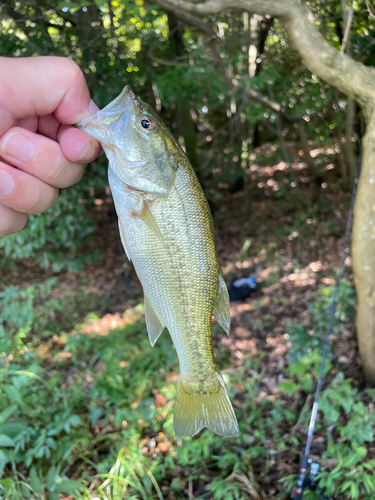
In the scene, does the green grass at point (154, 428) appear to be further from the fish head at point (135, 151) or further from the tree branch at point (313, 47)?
the tree branch at point (313, 47)

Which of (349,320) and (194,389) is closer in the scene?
(194,389)

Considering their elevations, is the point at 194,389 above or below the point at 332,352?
above

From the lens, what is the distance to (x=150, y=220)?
1584 millimetres

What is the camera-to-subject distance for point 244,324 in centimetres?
471

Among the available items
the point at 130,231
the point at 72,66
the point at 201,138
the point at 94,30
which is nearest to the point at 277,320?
the point at 130,231

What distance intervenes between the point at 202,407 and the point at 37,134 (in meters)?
1.69

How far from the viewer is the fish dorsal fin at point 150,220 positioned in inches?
62.0

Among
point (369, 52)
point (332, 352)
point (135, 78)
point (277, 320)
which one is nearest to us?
point (332, 352)

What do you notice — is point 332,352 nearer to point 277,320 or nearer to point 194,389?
point 277,320

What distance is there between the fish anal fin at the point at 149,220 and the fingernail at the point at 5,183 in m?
0.64

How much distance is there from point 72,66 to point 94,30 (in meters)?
3.97

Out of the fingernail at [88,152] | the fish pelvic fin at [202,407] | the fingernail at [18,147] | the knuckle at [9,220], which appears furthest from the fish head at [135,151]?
the fish pelvic fin at [202,407]

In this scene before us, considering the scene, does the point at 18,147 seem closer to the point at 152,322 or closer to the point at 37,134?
the point at 37,134

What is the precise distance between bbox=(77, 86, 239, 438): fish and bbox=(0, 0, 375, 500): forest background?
4.67ft
